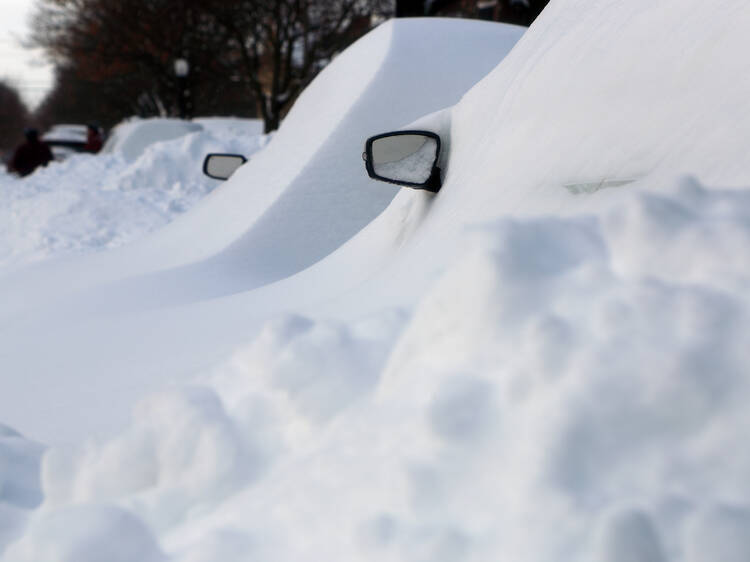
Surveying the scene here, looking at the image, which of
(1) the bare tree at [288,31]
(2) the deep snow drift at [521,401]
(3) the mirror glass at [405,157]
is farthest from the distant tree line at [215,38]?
(2) the deep snow drift at [521,401]

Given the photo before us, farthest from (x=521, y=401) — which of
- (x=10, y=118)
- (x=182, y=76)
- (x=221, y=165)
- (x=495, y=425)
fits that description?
(x=10, y=118)

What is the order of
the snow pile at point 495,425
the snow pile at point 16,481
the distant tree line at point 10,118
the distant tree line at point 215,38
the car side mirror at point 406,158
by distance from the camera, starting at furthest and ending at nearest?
the distant tree line at point 10,118
the distant tree line at point 215,38
the car side mirror at point 406,158
the snow pile at point 16,481
the snow pile at point 495,425

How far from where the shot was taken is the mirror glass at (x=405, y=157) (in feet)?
8.64

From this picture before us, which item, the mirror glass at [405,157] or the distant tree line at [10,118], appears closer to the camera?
the mirror glass at [405,157]

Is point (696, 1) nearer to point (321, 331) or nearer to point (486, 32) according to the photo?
point (321, 331)

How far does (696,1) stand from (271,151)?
8.73 feet

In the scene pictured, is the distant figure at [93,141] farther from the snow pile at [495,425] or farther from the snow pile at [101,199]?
the snow pile at [495,425]

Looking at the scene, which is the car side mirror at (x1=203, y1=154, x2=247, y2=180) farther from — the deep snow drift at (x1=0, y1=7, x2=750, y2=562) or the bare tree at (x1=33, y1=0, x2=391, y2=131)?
the bare tree at (x1=33, y1=0, x2=391, y2=131)

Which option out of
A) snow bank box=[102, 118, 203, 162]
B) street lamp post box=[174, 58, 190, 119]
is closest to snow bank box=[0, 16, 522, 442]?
snow bank box=[102, 118, 203, 162]

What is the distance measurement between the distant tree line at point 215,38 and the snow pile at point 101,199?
5.33m

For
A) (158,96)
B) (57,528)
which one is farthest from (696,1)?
(158,96)

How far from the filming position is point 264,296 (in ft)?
8.69

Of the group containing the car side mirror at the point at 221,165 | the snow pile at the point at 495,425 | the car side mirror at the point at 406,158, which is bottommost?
the car side mirror at the point at 221,165

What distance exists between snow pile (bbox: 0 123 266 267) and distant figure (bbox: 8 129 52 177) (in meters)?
→ 1.12
